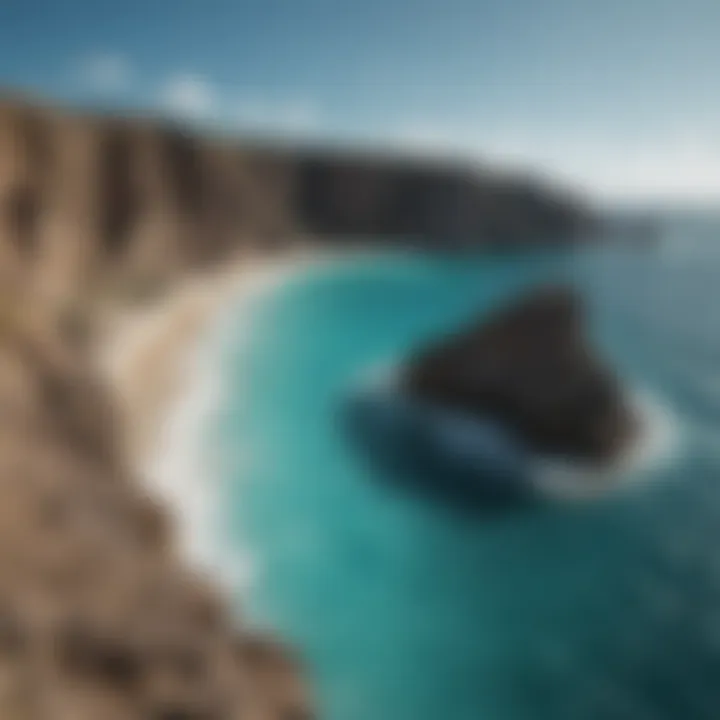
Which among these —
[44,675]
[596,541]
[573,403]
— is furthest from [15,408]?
[573,403]

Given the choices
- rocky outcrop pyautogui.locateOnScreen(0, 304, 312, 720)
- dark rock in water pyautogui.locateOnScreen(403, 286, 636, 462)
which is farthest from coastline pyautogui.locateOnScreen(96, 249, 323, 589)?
dark rock in water pyautogui.locateOnScreen(403, 286, 636, 462)

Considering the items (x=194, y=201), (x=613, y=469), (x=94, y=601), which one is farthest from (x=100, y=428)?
(x=194, y=201)

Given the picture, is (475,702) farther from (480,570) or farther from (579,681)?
(480,570)

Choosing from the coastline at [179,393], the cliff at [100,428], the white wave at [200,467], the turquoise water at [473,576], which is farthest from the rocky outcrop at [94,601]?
the turquoise water at [473,576]

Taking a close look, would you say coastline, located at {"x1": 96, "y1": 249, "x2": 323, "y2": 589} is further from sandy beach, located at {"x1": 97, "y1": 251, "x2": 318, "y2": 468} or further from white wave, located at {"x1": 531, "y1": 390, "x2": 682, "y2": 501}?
white wave, located at {"x1": 531, "y1": 390, "x2": 682, "y2": 501}

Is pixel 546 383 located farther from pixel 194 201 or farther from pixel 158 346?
pixel 194 201
